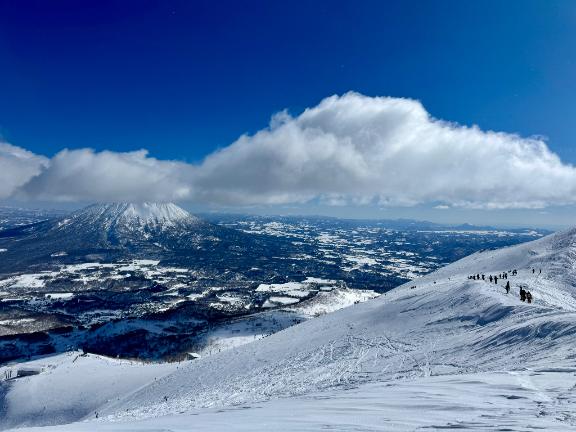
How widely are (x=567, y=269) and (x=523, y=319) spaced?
3504 cm

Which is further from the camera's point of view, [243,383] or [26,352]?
[26,352]

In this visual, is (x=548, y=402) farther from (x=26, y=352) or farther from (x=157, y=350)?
(x=26, y=352)

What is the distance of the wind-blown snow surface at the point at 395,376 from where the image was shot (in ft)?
41.8

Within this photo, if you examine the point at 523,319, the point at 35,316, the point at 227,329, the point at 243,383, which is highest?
the point at 523,319

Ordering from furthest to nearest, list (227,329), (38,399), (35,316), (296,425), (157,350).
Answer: (35,316)
(227,329)
(157,350)
(38,399)
(296,425)

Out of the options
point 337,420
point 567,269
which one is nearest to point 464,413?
point 337,420

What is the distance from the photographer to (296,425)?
12148mm

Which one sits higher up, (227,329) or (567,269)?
(567,269)

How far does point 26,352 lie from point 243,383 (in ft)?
385

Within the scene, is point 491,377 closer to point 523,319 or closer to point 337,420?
point 337,420

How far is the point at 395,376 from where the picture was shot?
79.6ft

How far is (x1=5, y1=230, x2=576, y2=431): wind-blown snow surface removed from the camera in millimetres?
12742

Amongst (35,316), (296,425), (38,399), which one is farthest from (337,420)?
(35,316)

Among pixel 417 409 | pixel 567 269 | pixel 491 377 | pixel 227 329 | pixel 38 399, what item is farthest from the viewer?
pixel 227 329
